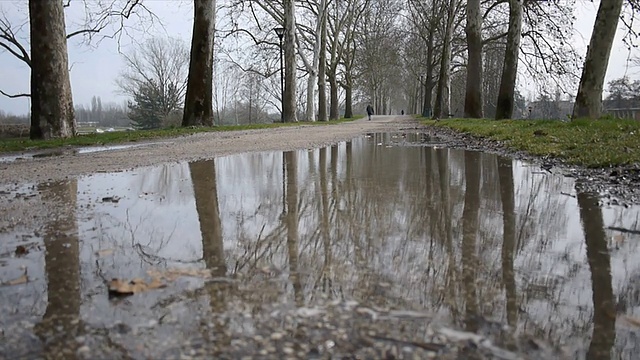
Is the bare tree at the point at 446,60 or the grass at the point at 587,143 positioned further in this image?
the bare tree at the point at 446,60

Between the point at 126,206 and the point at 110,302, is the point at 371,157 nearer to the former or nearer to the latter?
the point at 126,206

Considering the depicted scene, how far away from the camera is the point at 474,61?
1850 cm

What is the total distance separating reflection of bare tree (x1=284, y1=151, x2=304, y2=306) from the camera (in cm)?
182

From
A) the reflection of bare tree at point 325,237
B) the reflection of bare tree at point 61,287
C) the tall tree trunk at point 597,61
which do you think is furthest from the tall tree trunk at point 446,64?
the reflection of bare tree at point 61,287

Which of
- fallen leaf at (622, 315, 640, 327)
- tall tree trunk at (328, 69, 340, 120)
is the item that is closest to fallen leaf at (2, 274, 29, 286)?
fallen leaf at (622, 315, 640, 327)

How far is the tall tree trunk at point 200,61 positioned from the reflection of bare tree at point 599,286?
568 inches

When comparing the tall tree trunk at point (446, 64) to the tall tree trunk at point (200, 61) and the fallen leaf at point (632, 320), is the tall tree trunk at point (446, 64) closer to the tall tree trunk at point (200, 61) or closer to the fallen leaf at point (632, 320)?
the tall tree trunk at point (200, 61)

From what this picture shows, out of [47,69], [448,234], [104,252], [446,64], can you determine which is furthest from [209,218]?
[446,64]

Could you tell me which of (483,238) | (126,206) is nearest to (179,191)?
(126,206)

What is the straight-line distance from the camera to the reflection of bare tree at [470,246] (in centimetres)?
157

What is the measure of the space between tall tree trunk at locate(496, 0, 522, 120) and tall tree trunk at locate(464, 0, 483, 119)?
83.0 inches

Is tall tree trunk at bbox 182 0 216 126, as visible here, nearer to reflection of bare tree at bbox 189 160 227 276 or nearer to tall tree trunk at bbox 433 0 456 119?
reflection of bare tree at bbox 189 160 227 276

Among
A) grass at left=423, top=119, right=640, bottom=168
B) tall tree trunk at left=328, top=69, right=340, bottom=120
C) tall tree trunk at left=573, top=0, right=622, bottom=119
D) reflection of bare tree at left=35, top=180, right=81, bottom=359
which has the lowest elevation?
reflection of bare tree at left=35, top=180, right=81, bottom=359

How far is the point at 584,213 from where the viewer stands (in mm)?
2977
